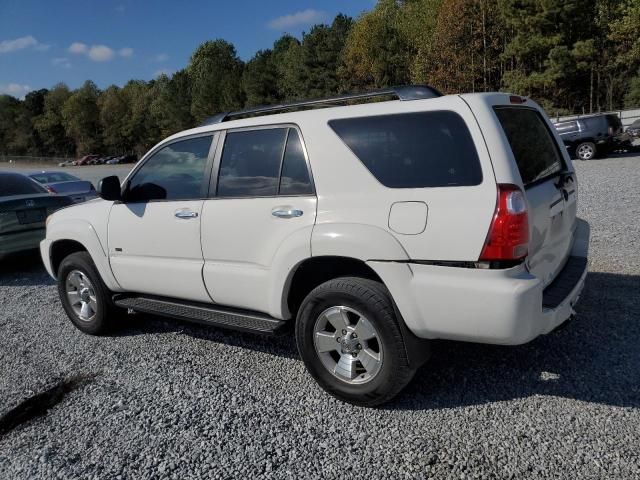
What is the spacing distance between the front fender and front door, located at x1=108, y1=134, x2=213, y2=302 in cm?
11

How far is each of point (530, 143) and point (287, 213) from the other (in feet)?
5.44

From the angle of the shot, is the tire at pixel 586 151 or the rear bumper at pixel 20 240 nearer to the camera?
the rear bumper at pixel 20 240

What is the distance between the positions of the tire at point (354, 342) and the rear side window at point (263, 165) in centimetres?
73

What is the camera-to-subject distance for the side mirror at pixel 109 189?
418 centimetres

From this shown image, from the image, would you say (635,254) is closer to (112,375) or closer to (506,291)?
(506,291)

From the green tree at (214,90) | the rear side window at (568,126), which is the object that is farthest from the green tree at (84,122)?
the rear side window at (568,126)

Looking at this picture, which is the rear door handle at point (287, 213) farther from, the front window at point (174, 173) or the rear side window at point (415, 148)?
the front window at point (174, 173)

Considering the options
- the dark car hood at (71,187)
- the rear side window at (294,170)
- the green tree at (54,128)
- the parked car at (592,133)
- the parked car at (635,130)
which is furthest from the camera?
the green tree at (54,128)

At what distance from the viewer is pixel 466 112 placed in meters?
2.87

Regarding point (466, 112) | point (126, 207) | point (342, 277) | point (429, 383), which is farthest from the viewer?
point (126, 207)

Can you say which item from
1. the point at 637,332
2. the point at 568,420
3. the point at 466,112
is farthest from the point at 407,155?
the point at 637,332

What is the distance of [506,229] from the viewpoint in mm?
2664

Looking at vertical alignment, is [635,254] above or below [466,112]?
below

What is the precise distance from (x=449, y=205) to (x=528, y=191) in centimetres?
52
